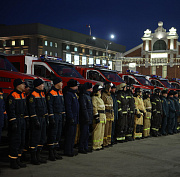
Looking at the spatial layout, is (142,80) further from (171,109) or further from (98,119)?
(98,119)

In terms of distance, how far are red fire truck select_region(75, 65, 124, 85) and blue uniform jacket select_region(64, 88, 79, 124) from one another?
10.0 metres

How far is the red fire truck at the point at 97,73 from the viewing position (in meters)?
19.9

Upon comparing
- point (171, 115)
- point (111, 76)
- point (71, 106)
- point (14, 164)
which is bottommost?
point (14, 164)

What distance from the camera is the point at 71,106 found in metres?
9.74

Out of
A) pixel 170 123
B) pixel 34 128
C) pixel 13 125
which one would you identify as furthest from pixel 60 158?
pixel 170 123

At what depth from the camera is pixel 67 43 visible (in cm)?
7931

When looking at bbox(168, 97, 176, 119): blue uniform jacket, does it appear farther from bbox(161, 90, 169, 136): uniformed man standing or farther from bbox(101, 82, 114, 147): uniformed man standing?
bbox(101, 82, 114, 147): uniformed man standing

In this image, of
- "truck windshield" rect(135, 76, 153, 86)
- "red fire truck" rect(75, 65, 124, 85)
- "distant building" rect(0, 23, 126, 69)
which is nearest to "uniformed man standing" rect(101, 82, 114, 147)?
"red fire truck" rect(75, 65, 124, 85)

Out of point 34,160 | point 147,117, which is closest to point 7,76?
point 34,160

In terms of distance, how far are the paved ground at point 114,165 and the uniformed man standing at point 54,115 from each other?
0.41 m

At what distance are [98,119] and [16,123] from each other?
342 centimetres

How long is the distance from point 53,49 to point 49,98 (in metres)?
67.5

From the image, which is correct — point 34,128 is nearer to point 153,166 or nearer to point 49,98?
point 49,98

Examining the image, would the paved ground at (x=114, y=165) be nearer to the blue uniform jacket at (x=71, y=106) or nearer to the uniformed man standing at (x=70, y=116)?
the uniformed man standing at (x=70, y=116)
